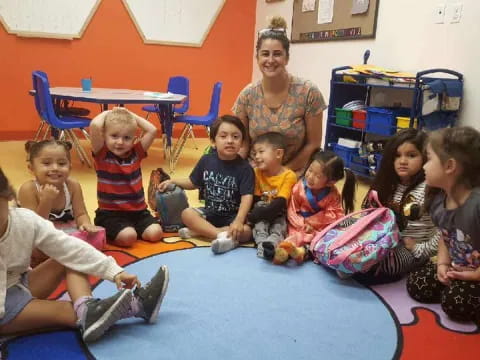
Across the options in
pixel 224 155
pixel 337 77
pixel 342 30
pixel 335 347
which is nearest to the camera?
pixel 335 347

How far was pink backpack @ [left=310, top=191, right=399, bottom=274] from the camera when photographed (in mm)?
1734

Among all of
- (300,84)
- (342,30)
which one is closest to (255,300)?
(300,84)

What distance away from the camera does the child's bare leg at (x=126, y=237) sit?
206cm

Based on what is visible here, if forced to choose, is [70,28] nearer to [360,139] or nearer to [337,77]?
[337,77]

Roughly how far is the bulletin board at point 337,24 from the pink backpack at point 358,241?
2361 millimetres

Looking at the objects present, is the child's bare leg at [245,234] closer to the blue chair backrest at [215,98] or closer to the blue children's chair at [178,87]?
the blue chair backrest at [215,98]

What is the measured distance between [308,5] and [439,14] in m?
1.69

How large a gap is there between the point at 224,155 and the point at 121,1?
3.37 meters

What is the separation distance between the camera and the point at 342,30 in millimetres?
4098

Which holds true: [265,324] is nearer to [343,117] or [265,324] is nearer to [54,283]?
[54,283]

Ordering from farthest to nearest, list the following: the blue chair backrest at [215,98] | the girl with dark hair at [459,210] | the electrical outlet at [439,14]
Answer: the blue chair backrest at [215,98] → the electrical outlet at [439,14] → the girl with dark hair at [459,210]

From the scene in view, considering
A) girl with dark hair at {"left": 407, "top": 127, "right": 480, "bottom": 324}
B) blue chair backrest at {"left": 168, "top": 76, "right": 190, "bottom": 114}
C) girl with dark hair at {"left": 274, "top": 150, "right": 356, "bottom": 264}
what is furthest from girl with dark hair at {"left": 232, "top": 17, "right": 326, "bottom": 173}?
blue chair backrest at {"left": 168, "top": 76, "right": 190, "bottom": 114}

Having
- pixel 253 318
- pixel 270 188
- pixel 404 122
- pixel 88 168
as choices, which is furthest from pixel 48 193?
pixel 404 122

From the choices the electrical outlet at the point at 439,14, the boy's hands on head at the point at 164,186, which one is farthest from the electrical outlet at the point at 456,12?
the boy's hands on head at the point at 164,186
